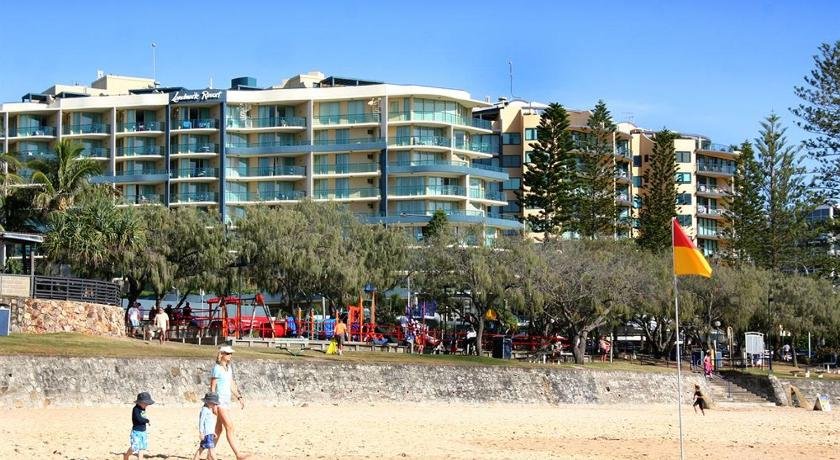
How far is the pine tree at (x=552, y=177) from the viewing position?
71188mm

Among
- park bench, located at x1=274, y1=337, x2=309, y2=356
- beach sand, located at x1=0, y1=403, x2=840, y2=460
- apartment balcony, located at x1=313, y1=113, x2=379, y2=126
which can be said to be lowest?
beach sand, located at x1=0, y1=403, x2=840, y2=460

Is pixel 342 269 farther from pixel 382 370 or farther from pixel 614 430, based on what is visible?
pixel 614 430

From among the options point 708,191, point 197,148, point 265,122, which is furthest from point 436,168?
point 708,191

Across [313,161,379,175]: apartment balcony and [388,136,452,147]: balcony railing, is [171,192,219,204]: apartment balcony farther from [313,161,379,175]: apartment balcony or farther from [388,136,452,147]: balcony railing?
[388,136,452,147]: balcony railing

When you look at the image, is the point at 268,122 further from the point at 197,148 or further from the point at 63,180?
the point at 63,180

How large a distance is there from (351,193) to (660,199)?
21202mm

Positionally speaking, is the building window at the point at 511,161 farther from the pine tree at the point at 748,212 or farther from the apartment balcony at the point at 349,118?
the pine tree at the point at 748,212

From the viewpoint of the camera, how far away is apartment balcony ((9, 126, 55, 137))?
87938mm

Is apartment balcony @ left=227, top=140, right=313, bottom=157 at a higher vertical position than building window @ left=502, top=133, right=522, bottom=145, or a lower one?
lower

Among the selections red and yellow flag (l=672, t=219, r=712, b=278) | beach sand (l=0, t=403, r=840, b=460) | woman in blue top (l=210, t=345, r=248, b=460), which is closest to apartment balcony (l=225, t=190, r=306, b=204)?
beach sand (l=0, t=403, r=840, b=460)

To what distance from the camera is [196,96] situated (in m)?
85.3

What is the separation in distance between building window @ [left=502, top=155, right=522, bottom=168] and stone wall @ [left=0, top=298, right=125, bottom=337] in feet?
197

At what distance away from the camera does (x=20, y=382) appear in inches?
1025

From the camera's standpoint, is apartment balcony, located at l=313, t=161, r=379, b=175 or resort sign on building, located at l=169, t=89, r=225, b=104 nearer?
apartment balcony, located at l=313, t=161, r=379, b=175
